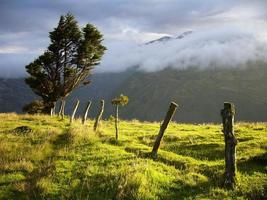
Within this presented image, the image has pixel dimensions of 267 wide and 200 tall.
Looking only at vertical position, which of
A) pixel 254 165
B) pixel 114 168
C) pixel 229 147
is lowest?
pixel 114 168

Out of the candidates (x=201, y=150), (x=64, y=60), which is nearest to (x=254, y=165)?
(x=201, y=150)

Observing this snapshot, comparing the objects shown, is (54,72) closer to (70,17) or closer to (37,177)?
(70,17)

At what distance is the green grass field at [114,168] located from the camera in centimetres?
1723

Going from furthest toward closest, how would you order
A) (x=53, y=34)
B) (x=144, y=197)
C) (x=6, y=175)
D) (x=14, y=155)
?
(x=53, y=34) < (x=14, y=155) < (x=6, y=175) < (x=144, y=197)

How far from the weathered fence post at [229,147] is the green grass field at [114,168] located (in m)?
0.43

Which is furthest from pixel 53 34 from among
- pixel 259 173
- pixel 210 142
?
pixel 259 173

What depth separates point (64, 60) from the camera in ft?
194

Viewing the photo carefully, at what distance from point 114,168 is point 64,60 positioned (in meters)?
41.5

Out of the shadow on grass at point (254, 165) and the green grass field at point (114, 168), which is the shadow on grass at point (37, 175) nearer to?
the green grass field at point (114, 168)

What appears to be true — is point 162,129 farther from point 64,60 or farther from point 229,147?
point 64,60

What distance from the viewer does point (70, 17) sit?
5978 cm

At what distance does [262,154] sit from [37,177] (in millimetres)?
11698

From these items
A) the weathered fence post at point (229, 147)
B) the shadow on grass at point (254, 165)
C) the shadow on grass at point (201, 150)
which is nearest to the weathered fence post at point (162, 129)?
the shadow on grass at point (201, 150)

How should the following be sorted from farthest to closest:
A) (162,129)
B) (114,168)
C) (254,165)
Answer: (162,129) < (254,165) < (114,168)
